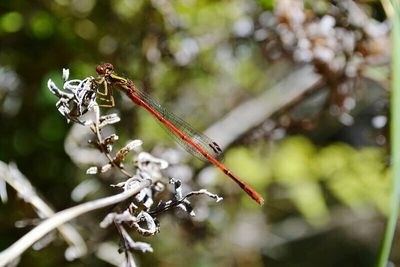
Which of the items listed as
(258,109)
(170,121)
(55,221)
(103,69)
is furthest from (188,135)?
(258,109)

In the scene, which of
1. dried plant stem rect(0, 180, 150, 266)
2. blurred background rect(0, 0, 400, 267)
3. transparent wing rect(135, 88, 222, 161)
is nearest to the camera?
dried plant stem rect(0, 180, 150, 266)

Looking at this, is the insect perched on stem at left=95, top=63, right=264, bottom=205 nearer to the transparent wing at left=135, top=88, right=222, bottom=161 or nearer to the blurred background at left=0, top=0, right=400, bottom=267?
the transparent wing at left=135, top=88, right=222, bottom=161

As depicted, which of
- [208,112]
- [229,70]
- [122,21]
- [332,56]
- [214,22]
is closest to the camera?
[332,56]

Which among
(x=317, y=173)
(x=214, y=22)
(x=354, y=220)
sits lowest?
(x=354, y=220)

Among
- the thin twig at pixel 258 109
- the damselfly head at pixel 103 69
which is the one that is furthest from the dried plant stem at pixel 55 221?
the thin twig at pixel 258 109

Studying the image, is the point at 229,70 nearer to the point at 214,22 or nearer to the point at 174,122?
the point at 214,22

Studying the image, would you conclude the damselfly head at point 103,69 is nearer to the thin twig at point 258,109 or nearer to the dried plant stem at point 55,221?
the dried plant stem at point 55,221

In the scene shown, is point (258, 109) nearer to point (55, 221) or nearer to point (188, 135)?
point (188, 135)

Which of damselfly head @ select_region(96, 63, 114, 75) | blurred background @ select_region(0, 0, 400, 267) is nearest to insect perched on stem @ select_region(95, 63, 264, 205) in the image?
damselfly head @ select_region(96, 63, 114, 75)

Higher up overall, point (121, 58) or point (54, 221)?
point (121, 58)

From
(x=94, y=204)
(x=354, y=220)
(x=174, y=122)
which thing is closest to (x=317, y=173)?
(x=354, y=220)
